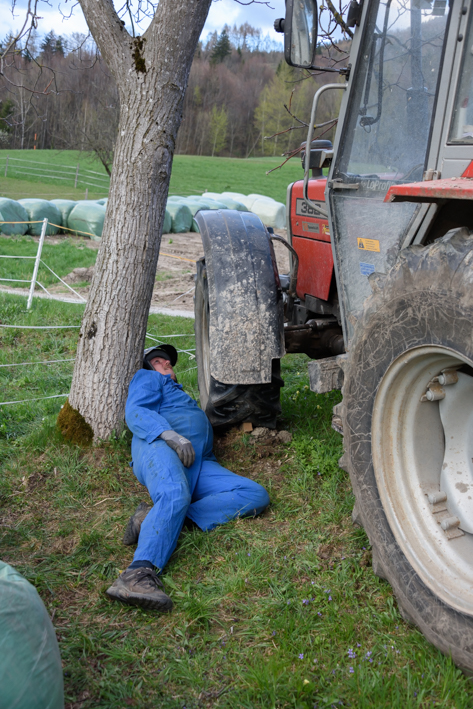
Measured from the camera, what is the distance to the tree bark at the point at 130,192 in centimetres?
374

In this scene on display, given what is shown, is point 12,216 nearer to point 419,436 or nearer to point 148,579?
point 148,579

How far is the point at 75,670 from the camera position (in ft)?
7.19

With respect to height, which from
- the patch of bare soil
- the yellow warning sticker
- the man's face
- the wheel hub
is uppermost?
the yellow warning sticker

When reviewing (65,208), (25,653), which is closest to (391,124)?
(25,653)

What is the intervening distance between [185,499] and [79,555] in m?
0.60

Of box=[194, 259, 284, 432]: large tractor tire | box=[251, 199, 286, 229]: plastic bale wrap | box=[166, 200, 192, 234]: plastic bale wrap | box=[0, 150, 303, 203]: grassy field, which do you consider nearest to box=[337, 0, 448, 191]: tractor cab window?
box=[194, 259, 284, 432]: large tractor tire

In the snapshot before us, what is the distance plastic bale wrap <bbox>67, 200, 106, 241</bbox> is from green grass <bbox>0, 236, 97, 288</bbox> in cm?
80

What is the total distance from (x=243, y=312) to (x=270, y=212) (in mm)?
17131

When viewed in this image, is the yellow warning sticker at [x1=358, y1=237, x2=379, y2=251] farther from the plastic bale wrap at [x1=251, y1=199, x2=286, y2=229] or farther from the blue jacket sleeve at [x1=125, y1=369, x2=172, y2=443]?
the plastic bale wrap at [x1=251, y1=199, x2=286, y2=229]

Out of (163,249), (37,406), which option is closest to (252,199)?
(163,249)

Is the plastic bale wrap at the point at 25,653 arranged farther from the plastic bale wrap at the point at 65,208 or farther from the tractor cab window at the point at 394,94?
the plastic bale wrap at the point at 65,208

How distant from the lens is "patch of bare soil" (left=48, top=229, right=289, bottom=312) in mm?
9473

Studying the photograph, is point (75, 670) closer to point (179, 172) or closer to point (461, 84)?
point (461, 84)

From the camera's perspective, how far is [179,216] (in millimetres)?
17188
